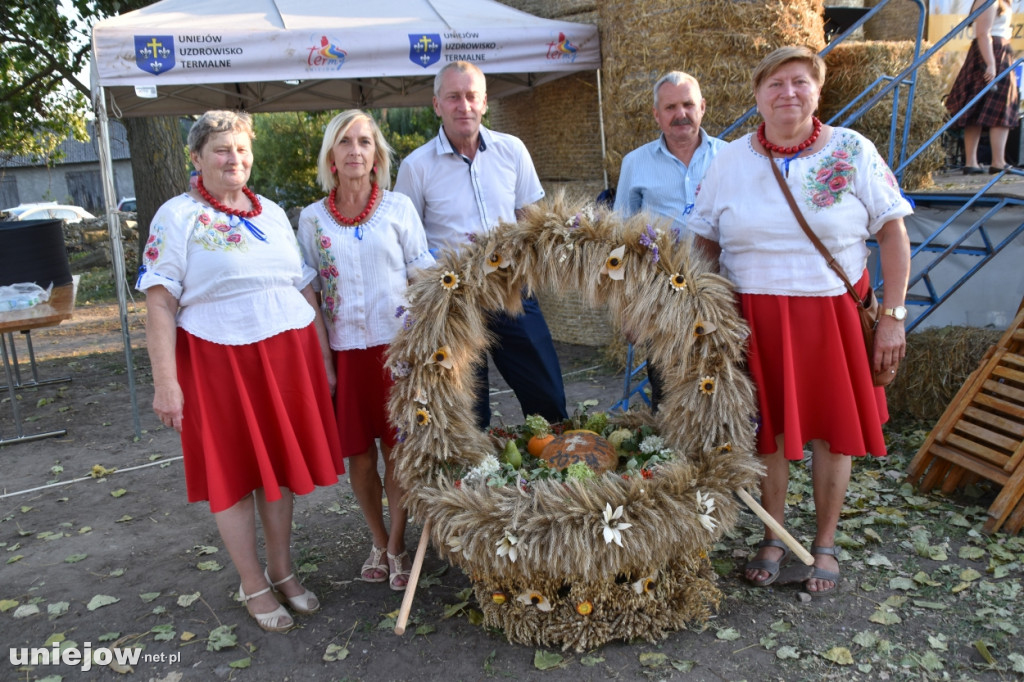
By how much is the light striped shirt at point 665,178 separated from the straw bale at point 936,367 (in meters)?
2.06

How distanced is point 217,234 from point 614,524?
1.70m

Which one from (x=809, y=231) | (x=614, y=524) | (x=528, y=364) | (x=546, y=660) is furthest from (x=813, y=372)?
(x=546, y=660)

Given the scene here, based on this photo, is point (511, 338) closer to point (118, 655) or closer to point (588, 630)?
point (588, 630)

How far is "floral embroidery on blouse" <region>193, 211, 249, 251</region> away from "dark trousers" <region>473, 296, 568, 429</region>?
3.94ft

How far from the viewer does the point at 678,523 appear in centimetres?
251

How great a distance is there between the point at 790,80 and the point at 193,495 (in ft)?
8.65

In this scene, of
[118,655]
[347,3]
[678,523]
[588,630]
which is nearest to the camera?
[678,523]

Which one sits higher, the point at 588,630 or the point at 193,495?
the point at 193,495

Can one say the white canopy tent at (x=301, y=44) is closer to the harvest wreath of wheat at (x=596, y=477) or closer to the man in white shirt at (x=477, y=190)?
the man in white shirt at (x=477, y=190)

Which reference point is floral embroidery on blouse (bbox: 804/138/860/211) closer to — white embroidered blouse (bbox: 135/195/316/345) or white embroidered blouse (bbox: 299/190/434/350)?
white embroidered blouse (bbox: 299/190/434/350)

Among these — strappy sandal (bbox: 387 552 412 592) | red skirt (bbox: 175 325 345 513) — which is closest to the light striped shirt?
red skirt (bbox: 175 325 345 513)

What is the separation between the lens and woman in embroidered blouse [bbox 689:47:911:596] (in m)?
2.69

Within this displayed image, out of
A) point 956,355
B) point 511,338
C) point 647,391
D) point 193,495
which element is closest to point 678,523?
point 511,338

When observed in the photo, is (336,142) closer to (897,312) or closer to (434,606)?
(434,606)
